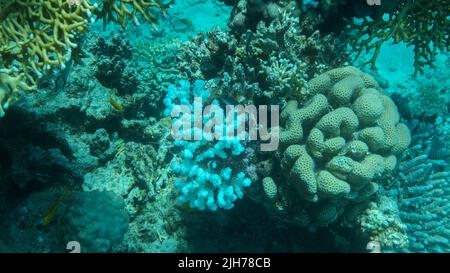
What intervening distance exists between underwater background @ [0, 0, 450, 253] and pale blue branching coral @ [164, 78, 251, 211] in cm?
2

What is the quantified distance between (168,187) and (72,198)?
1.27 metres

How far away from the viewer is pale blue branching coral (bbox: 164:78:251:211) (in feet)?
11.8

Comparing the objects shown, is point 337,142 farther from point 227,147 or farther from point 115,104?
point 115,104

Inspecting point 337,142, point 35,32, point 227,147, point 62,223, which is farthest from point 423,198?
point 35,32

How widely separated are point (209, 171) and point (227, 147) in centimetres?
39

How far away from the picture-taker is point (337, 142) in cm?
346

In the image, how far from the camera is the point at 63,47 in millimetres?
3213

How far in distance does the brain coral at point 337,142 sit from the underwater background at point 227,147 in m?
0.02

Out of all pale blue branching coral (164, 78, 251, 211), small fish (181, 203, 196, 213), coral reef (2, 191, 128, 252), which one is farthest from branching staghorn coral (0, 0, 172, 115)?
small fish (181, 203, 196, 213)

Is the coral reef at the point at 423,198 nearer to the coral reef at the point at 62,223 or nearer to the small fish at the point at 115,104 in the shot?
the coral reef at the point at 62,223

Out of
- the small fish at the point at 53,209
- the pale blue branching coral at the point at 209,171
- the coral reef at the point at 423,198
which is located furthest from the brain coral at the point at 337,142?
the small fish at the point at 53,209

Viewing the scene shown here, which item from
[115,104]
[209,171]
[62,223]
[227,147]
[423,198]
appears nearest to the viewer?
[227,147]

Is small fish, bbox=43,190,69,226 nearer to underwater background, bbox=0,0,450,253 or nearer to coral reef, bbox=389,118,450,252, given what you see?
underwater background, bbox=0,0,450,253
